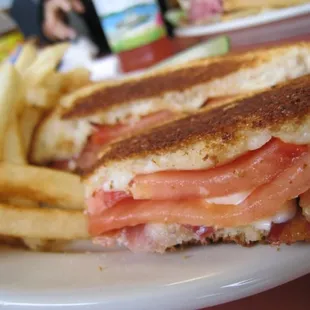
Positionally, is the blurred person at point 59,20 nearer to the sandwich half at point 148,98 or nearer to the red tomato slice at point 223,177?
the sandwich half at point 148,98

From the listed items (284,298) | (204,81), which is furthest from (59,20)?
(284,298)

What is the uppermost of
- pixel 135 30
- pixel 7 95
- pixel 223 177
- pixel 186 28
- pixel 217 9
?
pixel 7 95

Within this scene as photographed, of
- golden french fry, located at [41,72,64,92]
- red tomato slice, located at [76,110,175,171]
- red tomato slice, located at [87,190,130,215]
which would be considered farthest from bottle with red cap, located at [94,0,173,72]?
red tomato slice, located at [87,190,130,215]

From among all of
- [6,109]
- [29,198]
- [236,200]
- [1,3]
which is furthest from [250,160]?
[1,3]

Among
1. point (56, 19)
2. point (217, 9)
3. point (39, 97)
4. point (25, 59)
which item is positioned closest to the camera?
point (39, 97)

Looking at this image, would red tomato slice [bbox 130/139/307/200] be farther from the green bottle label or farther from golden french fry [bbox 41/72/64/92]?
the green bottle label

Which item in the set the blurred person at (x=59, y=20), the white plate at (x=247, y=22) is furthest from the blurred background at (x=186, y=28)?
the blurred person at (x=59, y=20)

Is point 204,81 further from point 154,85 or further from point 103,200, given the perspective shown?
point 103,200
